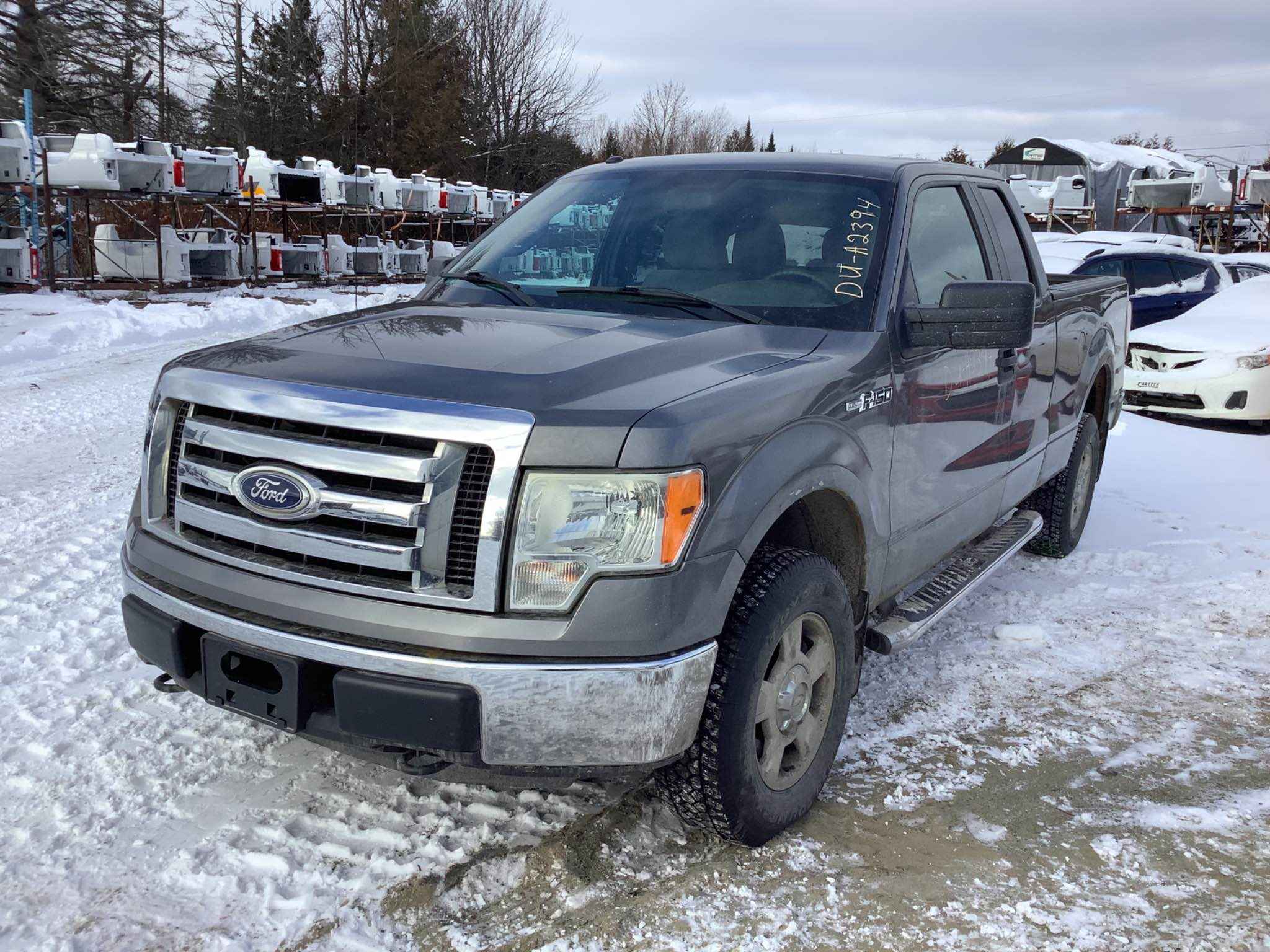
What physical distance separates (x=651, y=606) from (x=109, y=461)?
17.5 feet

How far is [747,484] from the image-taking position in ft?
8.35

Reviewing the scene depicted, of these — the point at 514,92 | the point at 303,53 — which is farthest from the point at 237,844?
the point at 514,92

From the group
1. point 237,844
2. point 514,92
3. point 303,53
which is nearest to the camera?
point 237,844

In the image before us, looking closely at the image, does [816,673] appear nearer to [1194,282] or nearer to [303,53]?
[1194,282]

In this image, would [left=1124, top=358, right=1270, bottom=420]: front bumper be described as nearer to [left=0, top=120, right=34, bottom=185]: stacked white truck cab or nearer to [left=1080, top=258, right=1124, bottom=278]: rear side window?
[left=1080, top=258, right=1124, bottom=278]: rear side window

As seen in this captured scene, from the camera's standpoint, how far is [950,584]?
13.3 ft

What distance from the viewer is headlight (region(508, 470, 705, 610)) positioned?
2309mm

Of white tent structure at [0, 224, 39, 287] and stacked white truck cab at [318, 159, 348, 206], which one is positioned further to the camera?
stacked white truck cab at [318, 159, 348, 206]

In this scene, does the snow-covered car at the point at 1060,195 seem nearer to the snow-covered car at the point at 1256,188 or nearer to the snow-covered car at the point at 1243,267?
the snow-covered car at the point at 1256,188

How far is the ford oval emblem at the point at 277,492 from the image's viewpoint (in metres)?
2.43

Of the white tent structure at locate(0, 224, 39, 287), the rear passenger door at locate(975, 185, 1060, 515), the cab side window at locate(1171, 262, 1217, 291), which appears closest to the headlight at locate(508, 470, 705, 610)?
the rear passenger door at locate(975, 185, 1060, 515)

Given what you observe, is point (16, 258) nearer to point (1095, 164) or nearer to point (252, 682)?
point (252, 682)

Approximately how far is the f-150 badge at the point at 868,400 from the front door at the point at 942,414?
3.9 inches

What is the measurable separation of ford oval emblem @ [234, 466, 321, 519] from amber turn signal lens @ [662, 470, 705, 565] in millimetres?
785
